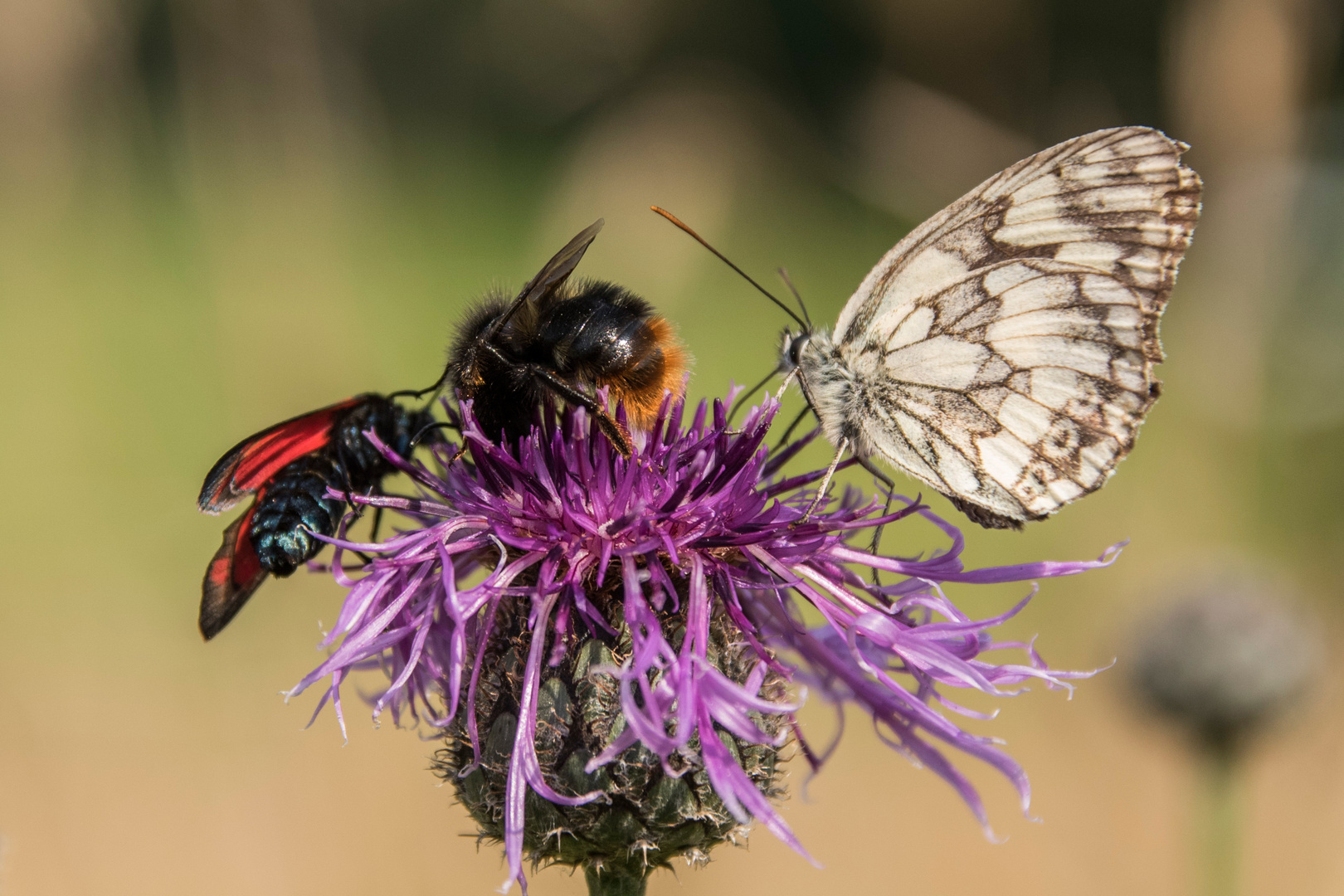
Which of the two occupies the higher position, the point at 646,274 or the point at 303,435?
the point at 646,274

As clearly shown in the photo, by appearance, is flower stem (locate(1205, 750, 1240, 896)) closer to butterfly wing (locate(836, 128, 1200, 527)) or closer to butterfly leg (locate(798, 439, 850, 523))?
butterfly wing (locate(836, 128, 1200, 527))

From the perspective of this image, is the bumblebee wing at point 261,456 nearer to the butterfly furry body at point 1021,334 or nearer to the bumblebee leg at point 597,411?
the bumblebee leg at point 597,411

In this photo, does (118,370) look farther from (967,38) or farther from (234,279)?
(967,38)

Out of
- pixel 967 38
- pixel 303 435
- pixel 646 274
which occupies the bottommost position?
pixel 303 435

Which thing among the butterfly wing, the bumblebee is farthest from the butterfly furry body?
the bumblebee

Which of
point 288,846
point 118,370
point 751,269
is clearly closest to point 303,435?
point 288,846

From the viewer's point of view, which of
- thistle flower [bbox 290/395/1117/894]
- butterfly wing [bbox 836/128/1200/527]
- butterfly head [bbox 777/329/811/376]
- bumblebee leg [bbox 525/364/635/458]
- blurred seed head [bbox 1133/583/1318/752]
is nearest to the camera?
thistle flower [bbox 290/395/1117/894]
